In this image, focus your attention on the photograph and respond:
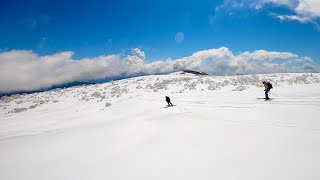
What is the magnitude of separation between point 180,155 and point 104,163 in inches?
75.6

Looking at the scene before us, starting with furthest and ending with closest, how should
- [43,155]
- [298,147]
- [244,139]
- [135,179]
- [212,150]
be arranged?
[43,155] < [244,139] < [212,150] < [298,147] < [135,179]

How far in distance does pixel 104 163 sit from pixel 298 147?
4.74 m

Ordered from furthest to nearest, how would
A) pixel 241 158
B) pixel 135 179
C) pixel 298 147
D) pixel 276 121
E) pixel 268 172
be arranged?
pixel 276 121 < pixel 298 147 < pixel 241 158 < pixel 135 179 < pixel 268 172

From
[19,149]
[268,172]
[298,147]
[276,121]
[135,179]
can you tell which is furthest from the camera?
[276,121]

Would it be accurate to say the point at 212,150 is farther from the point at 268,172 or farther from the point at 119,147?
the point at 119,147

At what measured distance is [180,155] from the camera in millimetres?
6090

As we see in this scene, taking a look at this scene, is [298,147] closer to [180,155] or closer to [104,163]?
[180,155]

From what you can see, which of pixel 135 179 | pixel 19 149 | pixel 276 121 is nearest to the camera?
pixel 135 179

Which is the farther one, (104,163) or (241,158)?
(104,163)

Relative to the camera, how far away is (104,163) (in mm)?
6145

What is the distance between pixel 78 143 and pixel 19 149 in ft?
6.60

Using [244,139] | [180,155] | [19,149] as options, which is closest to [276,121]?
[244,139]

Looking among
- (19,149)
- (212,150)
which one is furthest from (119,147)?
(19,149)

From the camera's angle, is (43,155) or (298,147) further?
(43,155)
